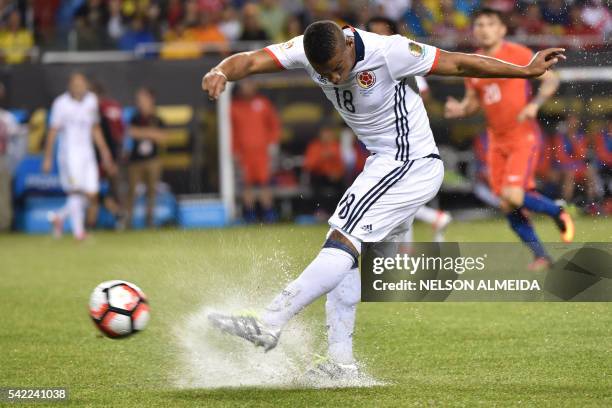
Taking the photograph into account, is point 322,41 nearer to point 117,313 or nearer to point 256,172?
point 117,313

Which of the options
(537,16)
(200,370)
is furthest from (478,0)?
(200,370)

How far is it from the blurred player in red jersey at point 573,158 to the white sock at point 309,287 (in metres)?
9.86

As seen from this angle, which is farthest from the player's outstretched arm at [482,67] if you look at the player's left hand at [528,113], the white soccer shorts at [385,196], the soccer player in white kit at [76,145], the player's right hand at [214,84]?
the soccer player in white kit at [76,145]

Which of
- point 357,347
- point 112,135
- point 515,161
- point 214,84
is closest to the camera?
point 214,84

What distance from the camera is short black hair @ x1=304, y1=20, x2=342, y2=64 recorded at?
20.6 feet

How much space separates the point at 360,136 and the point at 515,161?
17.2 feet

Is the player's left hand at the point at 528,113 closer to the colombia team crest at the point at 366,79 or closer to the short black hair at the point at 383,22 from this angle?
the short black hair at the point at 383,22

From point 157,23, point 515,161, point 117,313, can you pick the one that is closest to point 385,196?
point 117,313

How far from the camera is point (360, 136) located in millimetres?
7133

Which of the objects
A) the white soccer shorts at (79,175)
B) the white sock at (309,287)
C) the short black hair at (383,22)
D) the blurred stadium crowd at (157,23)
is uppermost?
the short black hair at (383,22)

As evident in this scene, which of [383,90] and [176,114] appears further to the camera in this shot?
[176,114]

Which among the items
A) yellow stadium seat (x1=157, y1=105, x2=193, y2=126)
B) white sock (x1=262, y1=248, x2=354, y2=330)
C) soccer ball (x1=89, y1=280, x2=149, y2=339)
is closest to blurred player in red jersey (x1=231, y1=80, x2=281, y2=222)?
yellow stadium seat (x1=157, y1=105, x2=193, y2=126)

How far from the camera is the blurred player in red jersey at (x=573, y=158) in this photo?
54.6 ft

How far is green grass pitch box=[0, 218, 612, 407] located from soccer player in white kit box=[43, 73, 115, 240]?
4.52 metres
